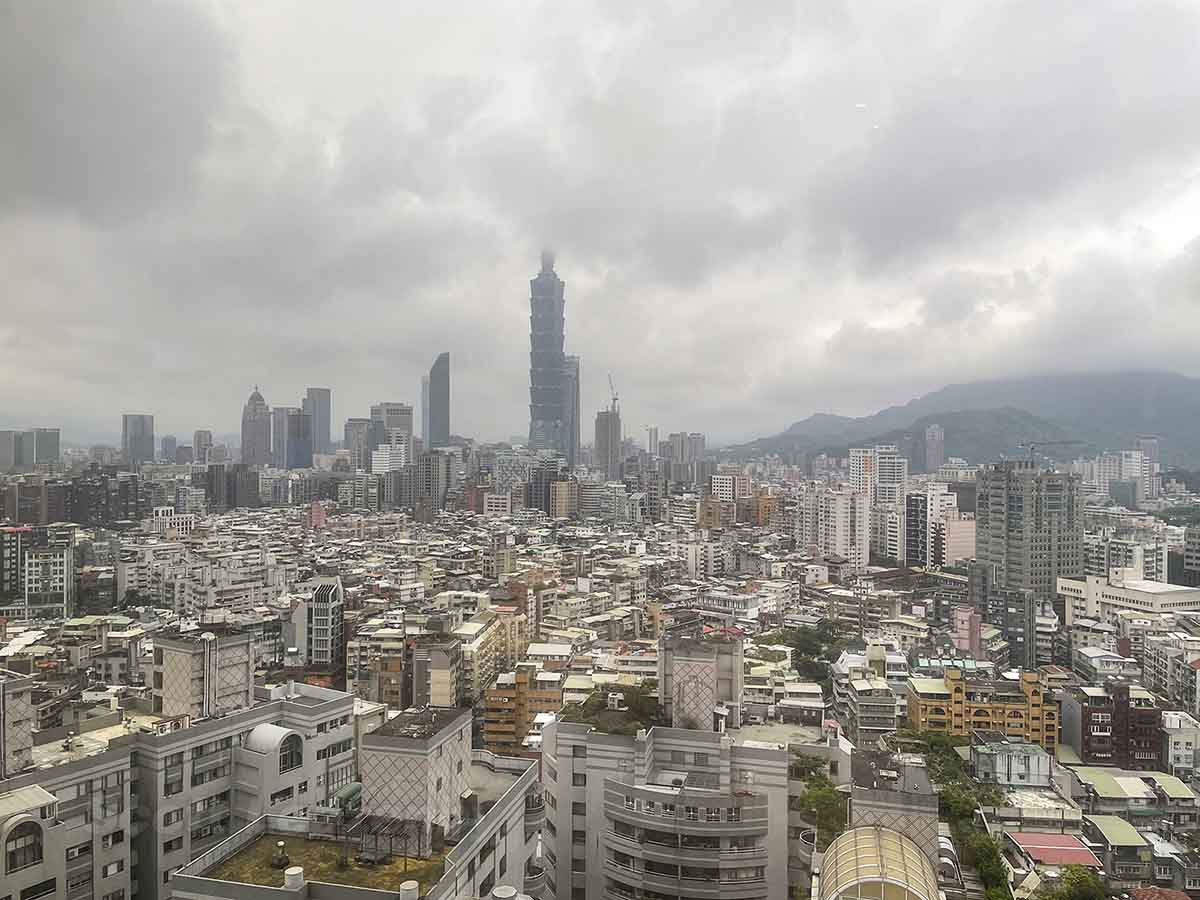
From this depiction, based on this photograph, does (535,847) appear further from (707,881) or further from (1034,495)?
(1034,495)

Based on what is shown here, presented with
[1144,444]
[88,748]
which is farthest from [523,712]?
[1144,444]

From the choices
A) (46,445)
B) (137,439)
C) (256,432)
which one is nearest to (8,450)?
(46,445)

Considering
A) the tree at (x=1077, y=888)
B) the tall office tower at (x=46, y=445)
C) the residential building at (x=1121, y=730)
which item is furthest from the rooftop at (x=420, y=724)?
the tall office tower at (x=46, y=445)

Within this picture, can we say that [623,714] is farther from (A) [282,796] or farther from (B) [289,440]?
(B) [289,440]

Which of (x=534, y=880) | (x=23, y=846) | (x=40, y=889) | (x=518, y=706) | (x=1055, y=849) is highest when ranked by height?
(x=23, y=846)

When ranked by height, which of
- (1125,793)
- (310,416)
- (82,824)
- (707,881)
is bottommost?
(1125,793)
